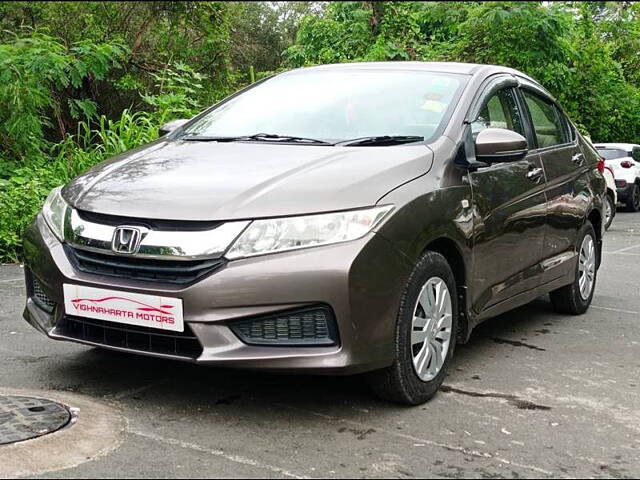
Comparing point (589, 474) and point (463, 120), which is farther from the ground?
point (463, 120)

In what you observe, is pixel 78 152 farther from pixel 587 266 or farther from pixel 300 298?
pixel 300 298

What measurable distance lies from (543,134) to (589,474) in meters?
2.87

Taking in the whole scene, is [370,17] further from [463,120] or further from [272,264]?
[272,264]

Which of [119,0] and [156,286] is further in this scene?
[119,0]

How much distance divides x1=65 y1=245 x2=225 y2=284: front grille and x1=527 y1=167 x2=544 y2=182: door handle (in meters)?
2.32

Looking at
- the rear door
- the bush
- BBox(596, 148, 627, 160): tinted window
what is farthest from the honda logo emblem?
BBox(596, 148, 627, 160): tinted window

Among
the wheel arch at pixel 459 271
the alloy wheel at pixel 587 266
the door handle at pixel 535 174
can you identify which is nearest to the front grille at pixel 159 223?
the wheel arch at pixel 459 271

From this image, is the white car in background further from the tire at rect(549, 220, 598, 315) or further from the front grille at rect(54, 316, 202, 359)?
the front grille at rect(54, 316, 202, 359)

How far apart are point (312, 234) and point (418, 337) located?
76 cm

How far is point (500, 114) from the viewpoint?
16.7ft

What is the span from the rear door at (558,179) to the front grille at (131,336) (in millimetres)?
2564

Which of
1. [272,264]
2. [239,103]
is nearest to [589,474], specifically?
[272,264]

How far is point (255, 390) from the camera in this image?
417 centimetres

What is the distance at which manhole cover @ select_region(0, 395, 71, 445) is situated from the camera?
3.51m
